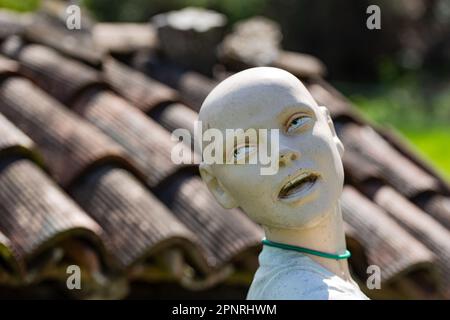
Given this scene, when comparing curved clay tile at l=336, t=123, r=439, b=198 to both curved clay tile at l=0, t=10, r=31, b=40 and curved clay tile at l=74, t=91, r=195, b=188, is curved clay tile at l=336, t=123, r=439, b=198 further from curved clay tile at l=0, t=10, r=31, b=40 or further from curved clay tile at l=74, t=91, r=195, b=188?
curved clay tile at l=0, t=10, r=31, b=40

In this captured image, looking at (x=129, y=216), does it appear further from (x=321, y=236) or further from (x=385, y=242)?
(x=321, y=236)

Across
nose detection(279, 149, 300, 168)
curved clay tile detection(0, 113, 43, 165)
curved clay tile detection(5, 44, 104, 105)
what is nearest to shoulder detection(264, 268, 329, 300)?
nose detection(279, 149, 300, 168)

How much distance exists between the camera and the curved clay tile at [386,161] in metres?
5.77

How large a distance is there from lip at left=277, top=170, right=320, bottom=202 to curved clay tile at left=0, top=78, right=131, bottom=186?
6.11 feet

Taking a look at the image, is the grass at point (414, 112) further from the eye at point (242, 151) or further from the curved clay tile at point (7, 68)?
the eye at point (242, 151)

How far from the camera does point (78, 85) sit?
5223 millimetres

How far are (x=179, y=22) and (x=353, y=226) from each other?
64.6 inches

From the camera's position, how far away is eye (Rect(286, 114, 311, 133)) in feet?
9.23

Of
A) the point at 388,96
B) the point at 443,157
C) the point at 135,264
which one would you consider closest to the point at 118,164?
the point at 135,264

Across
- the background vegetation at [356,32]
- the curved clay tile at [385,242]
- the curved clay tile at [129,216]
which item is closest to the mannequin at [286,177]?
the curved clay tile at [129,216]

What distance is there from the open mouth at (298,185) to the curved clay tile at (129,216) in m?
Result: 1.45

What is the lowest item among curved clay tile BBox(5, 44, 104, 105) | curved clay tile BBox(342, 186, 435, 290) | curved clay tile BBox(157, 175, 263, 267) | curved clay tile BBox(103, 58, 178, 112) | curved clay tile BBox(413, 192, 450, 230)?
curved clay tile BBox(413, 192, 450, 230)

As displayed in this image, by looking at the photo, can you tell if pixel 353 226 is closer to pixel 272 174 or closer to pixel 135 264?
pixel 135 264

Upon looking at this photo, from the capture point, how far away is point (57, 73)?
5312mm
